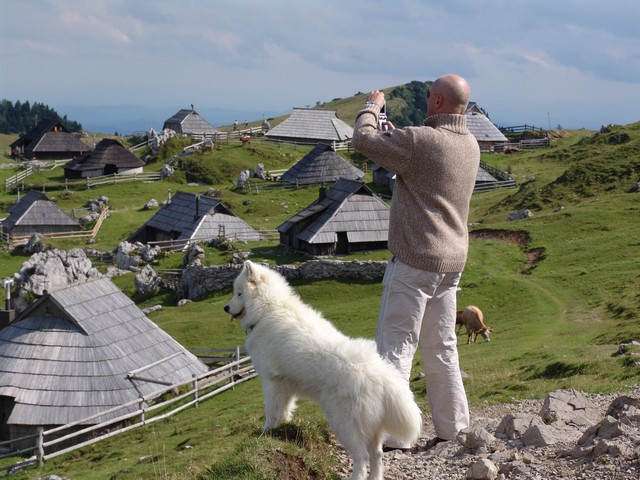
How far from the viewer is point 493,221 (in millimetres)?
44438

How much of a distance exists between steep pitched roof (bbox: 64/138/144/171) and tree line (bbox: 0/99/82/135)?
83358 mm

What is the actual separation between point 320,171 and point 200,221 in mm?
17505

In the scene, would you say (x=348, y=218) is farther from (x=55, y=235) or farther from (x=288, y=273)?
(x=55, y=235)

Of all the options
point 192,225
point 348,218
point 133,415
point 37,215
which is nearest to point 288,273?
point 348,218

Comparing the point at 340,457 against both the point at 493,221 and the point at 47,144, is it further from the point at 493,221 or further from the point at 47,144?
the point at 47,144

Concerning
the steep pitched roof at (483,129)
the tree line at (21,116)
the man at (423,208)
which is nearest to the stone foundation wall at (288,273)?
the man at (423,208)

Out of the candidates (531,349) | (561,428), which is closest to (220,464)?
(561,428)

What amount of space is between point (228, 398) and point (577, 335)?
8.92 meters

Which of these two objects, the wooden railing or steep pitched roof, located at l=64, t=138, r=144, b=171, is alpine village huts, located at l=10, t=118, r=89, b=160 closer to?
steep pitched roof, located at l=64, t=138, r=144, b=171

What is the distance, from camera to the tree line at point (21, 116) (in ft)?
507

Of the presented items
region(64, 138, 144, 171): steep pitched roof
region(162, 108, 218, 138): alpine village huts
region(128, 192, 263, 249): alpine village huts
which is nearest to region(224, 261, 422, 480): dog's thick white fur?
region(128, 192, 263, 249): alpine village huts

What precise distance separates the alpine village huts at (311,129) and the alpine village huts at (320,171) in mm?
18677

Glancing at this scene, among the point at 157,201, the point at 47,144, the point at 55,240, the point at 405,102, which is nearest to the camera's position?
the point at 55,240

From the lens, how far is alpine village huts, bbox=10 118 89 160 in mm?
84812
